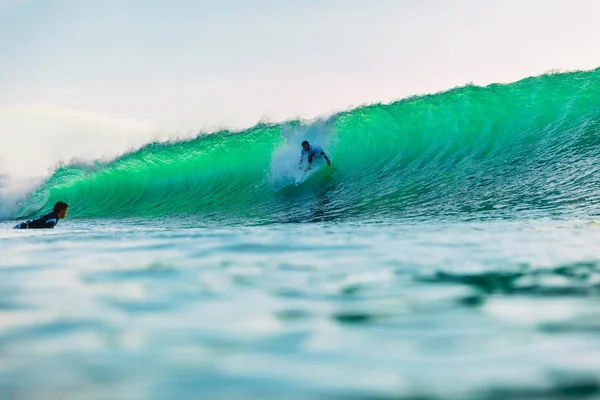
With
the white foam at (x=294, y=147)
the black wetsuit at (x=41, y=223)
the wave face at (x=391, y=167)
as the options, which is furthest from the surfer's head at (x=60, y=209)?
the white foam at (x=294, y=147)

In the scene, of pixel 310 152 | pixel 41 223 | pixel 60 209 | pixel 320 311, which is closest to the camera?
pixel 320 311

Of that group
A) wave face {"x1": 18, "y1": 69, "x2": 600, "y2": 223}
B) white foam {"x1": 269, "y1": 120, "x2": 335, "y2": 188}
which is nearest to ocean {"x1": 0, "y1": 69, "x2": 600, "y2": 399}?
wave face {"x1": 18, "y1": 69, "x2": 600, "y2": 223}

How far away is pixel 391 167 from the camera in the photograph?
12.9 metres

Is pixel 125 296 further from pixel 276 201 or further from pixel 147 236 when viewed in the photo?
pixel 276 201

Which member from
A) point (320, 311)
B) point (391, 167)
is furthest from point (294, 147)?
point (320, 311)

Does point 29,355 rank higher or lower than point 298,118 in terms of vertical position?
lower

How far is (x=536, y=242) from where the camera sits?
4215mm

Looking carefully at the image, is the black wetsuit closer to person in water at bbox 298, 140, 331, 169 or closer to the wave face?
the wave face

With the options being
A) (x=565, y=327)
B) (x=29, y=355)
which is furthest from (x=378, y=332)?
(x=29, y=355)

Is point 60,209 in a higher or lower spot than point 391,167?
lower

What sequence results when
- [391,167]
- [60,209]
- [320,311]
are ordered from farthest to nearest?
[391,167]
[60,209]
[320,311]

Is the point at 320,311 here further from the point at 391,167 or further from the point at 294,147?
the point at 294,147

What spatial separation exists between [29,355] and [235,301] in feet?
2.84

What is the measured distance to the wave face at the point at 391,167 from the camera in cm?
922
